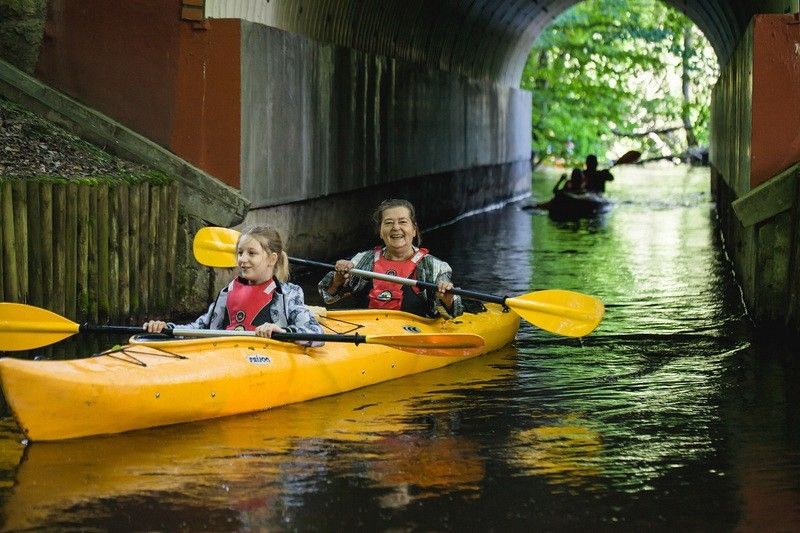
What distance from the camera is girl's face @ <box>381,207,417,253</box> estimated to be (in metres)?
10.2

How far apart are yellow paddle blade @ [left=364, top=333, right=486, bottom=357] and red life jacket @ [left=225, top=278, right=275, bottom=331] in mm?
698

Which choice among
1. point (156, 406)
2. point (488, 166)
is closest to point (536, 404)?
point (156, 406)

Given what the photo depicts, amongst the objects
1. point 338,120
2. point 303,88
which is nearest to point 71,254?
point 303,88

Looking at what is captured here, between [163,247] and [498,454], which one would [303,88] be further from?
[498,454]

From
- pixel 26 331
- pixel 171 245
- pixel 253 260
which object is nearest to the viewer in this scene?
pixel 26 331

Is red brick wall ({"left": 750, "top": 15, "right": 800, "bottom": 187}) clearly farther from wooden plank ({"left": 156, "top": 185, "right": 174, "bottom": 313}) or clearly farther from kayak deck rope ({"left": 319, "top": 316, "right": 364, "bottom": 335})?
wooden plank ({"left": 156, "top": 185, "right": 174, "bottom": 313})

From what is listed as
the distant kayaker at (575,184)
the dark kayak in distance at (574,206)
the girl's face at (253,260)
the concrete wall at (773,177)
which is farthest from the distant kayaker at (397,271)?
the distant kayaker at (575,184)

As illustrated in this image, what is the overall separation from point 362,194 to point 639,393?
989cm

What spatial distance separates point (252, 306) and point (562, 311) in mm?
2268

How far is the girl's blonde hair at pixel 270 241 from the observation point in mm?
8938

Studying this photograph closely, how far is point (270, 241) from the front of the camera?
8.99m

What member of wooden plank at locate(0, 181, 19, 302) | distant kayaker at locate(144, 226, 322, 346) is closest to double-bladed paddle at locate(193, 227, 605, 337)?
distant kayaker at locate(144, 226, 322, 346)

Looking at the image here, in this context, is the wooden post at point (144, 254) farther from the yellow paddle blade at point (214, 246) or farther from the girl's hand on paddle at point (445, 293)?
the girl's hand on paddle at point (445, 293)

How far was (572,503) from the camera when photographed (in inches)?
256
